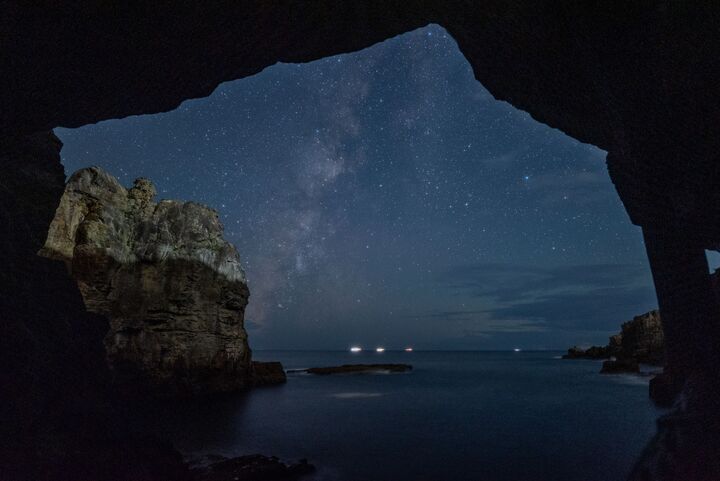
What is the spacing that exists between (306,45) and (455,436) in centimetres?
2075

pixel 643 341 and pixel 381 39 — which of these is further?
pixel 643 341

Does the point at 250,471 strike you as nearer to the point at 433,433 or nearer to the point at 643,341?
the point at 433,433

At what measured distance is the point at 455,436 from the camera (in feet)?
67.5

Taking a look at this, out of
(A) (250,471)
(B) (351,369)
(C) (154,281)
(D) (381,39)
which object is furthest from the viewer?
(B) (351,369)

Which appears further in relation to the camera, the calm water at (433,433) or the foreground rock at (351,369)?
the foreground rock at (351,369)

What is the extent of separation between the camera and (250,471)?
11.4 metres

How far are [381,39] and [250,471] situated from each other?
13604mm

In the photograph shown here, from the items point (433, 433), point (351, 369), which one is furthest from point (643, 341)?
point (433, 433)

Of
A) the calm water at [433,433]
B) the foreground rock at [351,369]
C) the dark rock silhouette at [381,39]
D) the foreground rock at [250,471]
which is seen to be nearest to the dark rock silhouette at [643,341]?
the calm water at [433,433]

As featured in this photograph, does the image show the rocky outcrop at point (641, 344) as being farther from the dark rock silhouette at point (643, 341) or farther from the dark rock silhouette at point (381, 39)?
the dark rock silhouette at point (381, 39)

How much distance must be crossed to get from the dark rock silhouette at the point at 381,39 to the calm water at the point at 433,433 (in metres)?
4.93

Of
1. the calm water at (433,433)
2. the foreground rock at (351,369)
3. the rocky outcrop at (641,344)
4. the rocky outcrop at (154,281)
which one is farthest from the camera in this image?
the foreground rock at (351,369)

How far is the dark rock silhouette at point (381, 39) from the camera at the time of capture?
7.25m

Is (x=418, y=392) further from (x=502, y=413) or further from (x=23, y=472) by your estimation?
(x=23, y=472)
